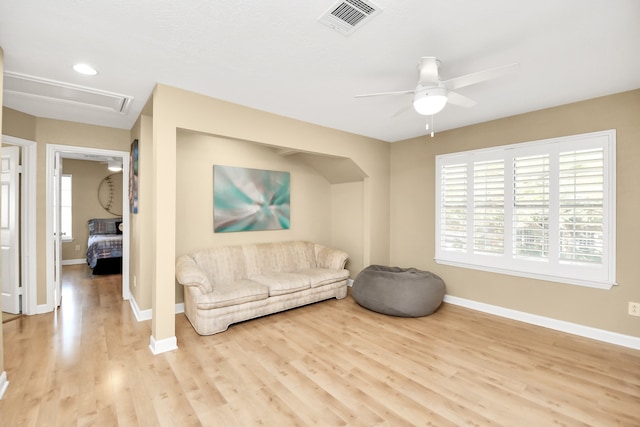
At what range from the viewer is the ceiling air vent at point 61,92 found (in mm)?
2724

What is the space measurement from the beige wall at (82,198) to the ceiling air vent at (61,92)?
5.15m

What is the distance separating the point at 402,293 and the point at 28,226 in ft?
15.7

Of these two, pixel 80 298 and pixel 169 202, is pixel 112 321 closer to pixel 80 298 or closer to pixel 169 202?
pixel 80 298

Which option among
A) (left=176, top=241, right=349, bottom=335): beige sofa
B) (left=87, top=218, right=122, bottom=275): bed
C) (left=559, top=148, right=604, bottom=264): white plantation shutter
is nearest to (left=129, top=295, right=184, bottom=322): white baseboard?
(left=176, top=241, right=349, bottom=335): beige sofa

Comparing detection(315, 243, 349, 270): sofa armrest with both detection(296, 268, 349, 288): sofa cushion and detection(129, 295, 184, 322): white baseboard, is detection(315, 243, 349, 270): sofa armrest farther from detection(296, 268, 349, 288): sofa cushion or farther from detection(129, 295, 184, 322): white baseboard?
detection(129, 295, 184, 322): white baseboard

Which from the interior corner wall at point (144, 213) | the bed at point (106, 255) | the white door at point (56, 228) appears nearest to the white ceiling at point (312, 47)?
the interior corner wall at point (144, 213)

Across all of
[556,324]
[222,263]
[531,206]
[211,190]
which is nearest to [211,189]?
[211,190]

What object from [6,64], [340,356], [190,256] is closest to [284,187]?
[190,256]

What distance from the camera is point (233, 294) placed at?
11.3ft

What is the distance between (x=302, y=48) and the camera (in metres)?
2.20

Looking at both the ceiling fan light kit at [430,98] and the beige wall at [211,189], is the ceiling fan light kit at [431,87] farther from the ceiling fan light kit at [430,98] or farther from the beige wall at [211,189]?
the beige wall at [211,189]

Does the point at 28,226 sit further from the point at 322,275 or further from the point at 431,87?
the point at 431,87

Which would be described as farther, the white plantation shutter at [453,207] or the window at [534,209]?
the white plantation shutter at [453,207]

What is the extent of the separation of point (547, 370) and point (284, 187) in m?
3.95
